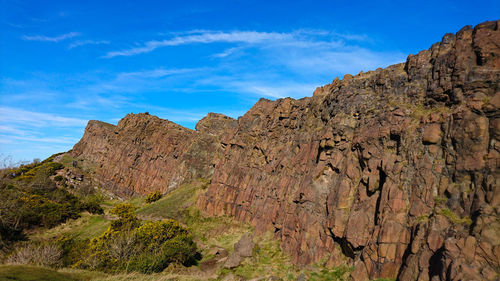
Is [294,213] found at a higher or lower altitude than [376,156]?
lower

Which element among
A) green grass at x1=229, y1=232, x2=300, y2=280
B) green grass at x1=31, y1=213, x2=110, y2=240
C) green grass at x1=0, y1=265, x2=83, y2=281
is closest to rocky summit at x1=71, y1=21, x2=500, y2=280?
green grass at x1=229, y1=232, x2=300, y2=280

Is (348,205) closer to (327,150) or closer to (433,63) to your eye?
(327,150)

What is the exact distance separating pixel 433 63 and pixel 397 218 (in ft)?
68.5

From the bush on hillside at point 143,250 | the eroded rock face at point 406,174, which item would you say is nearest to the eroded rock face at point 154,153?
the bush on hillside at point 143,250

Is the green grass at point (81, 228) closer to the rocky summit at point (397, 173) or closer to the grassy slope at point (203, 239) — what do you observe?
the grassy slope at point (203, 239)

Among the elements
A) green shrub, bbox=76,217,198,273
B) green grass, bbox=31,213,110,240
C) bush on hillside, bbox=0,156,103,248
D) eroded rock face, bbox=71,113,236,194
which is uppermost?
eroded rock face, bbox=71,113,236,194

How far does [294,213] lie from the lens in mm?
39719

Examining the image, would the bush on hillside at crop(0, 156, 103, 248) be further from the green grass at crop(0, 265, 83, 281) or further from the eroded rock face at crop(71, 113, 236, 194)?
the green grass at crop(0, 265, 83, 281)

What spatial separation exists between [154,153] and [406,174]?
105285 millimetres

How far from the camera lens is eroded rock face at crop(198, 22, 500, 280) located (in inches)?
862

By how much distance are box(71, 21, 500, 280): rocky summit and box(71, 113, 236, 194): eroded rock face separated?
40327 millimetres

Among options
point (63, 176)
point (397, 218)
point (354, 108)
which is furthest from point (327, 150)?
point (63, 176)

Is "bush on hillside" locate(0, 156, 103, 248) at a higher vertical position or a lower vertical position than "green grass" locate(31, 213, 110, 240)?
higher

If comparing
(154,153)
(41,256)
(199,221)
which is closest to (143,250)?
(41,256)
